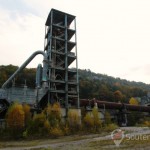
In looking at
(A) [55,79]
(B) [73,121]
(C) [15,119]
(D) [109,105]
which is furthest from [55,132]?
(D) [109,105]

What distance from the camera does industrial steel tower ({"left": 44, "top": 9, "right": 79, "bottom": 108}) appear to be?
44.6 meters

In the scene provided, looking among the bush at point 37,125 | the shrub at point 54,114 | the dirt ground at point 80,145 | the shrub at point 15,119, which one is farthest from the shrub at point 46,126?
the dirt ground at point 80,145

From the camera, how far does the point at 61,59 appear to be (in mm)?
47969

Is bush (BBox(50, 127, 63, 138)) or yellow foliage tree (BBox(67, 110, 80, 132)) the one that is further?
yellow foliage tree (BBox(67, 110, 80, 132))

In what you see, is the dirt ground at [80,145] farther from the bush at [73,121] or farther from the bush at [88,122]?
Answer: the bush at [88,122]

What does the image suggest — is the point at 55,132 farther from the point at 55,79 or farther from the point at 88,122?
the point at 55,79

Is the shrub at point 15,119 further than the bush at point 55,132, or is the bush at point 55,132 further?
the shrub at point 15,119

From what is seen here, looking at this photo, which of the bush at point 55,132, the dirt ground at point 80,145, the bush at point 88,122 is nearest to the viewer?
the dirt ground at point 80,145

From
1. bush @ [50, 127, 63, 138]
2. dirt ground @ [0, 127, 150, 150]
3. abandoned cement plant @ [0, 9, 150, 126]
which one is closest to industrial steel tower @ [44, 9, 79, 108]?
abandoned cement plant @ [0, 9, 150, 126]

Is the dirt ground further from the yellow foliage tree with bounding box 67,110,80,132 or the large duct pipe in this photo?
the large duct pipe

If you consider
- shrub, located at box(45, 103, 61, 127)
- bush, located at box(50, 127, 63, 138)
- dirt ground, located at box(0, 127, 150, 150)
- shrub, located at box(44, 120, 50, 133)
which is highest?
shrub, located at box(45, 103, 61, 127)

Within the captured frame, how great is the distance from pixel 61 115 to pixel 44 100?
517 centimetres

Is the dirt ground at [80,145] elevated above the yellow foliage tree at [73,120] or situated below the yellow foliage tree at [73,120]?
below

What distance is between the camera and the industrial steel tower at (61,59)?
44.6 metres
